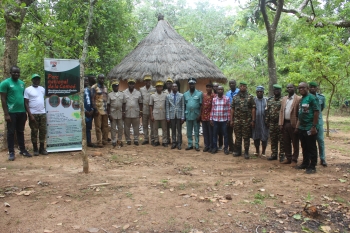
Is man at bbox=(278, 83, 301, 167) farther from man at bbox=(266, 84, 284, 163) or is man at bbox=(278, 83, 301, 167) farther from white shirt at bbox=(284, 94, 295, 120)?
man at bbox=(266, 84, 284, 163)

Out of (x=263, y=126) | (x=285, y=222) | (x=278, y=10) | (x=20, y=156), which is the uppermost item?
(x=278, y=10)

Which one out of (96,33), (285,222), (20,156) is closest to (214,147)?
(285,222)

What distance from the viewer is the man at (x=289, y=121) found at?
242 inches

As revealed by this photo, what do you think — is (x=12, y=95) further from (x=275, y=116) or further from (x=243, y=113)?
(x=275, y=116)

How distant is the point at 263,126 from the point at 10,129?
540cm

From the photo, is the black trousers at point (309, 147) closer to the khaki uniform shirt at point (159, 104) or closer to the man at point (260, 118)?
the man at point (260, 118)

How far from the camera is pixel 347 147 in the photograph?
9.41 metres

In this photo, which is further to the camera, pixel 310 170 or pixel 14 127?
pixel 14 127

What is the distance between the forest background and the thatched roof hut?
47.9 inches

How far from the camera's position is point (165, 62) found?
37.9 feet

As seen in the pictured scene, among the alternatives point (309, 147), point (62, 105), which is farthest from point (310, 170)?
point (62, 105)

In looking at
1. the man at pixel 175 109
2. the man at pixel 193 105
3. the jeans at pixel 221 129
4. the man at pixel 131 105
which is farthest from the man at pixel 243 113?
the man at pixel 131 105

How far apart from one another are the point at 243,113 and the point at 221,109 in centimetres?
56

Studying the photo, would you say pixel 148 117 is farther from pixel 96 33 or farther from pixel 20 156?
pixel 96 33
